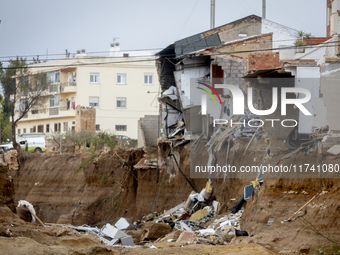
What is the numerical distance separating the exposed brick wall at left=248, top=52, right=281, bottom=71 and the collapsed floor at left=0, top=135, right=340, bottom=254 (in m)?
3.10

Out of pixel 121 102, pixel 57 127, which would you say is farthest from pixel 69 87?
pixel 121 102

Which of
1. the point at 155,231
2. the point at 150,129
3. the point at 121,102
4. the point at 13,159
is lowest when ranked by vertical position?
the point at 155,231

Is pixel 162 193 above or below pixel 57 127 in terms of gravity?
below

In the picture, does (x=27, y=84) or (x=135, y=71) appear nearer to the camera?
(x=27, y=84)

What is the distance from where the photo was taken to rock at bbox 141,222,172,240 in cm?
1938

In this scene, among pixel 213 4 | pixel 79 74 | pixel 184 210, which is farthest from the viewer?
pixel 79 74

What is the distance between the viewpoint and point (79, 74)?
5425 cm

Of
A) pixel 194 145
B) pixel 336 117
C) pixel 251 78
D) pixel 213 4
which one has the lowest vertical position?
pixel 194 145

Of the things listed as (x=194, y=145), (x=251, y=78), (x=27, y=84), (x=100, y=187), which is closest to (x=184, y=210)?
(x=194, y=145)

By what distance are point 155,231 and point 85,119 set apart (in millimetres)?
30616

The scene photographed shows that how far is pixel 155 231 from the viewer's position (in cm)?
1958

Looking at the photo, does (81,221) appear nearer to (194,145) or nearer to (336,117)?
(194,145)

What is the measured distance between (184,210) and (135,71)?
1338 inches

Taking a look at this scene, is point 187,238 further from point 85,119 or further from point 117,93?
point 117,93
